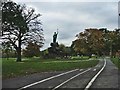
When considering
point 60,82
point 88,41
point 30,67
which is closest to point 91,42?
point 88,41

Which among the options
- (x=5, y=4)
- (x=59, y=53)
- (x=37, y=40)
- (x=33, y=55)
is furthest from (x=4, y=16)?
(x=33, y=55)

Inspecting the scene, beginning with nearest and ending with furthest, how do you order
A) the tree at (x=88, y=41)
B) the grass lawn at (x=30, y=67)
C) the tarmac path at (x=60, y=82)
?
1. the tarmac path at (x=60, y=82)
2. the grass lawn at (x=30, y=67)
3. the tree at (x=88, y=41)

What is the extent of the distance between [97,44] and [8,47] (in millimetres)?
55604

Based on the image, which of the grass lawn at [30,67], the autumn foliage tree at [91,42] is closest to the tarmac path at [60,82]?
the grass lawn at [30,67]

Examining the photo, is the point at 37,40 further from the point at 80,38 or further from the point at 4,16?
the point at 80,38

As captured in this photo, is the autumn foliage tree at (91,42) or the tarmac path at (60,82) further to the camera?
the autumn foliage tree at (91,42)

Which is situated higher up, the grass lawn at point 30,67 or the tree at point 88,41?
the tree at point 88,41

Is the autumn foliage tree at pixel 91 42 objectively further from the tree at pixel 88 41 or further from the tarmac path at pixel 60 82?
the tarmac path at pixel 60 82

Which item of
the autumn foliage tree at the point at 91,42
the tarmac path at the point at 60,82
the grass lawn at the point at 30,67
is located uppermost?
the autumn foliage tree at the point at 91,42

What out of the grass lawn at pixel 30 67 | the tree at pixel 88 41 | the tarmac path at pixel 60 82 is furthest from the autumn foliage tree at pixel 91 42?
the tarmac path at pixel 60 82

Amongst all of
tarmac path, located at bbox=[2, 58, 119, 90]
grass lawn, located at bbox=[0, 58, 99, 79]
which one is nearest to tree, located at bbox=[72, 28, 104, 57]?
grass lawn, located at bbox=[0, 58, 99, 79]

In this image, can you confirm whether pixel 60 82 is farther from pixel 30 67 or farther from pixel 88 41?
pixel 88 41

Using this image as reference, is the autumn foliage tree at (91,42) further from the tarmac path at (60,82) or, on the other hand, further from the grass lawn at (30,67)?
the tarmac path at (60,82)

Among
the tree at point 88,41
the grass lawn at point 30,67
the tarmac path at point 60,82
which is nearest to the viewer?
the tarmac path at point 60,82
